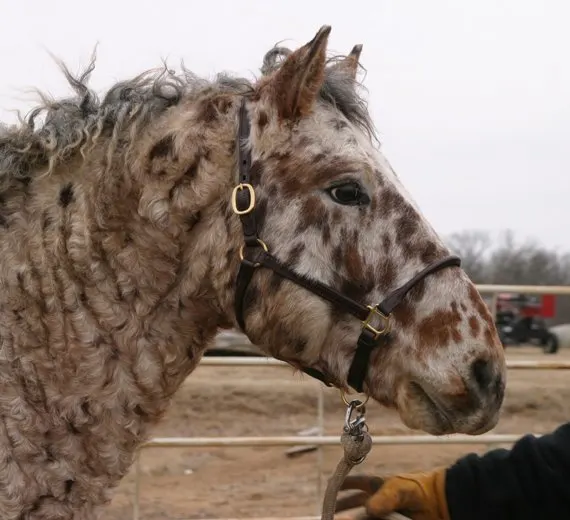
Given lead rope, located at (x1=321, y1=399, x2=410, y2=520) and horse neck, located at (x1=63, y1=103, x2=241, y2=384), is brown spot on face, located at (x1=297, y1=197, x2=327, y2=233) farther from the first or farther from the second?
lead rope, located at (x1=321, y1=399, x2=410, y2=520)

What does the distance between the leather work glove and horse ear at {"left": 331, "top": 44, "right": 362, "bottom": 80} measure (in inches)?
49.7

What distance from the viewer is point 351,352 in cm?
210

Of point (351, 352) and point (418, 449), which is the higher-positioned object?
point (351, 352)

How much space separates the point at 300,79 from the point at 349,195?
1.04ft

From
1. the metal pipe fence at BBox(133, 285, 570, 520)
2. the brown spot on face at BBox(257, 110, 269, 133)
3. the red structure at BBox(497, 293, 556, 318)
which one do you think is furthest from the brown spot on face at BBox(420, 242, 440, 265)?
the red structure at BBox(497, 293, 556, 318)

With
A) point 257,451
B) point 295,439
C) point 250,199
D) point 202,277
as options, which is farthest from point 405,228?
point 257,451

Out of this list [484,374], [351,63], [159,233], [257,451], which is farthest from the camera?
[257,451]

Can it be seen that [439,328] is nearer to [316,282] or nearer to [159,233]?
[316,282]

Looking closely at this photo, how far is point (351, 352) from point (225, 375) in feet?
32.3

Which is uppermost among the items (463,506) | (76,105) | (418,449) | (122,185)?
(76,105)

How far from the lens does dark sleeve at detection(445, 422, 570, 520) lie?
259 cm

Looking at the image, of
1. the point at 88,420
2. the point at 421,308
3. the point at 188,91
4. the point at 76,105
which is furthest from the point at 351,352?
the point at 76,105

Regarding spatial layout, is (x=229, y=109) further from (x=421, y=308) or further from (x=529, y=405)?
(x=529, y=405)

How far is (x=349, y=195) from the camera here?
208 centimetres
